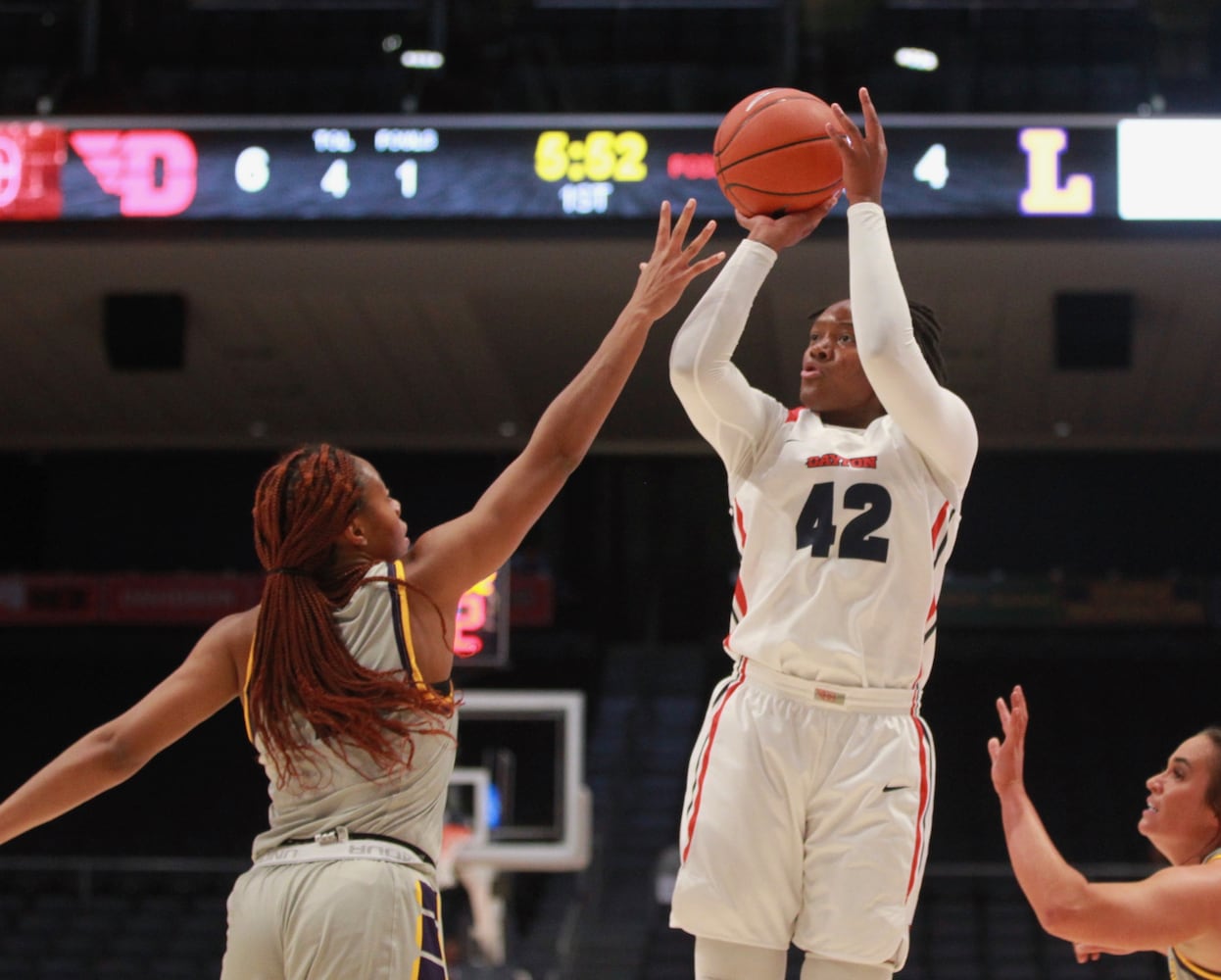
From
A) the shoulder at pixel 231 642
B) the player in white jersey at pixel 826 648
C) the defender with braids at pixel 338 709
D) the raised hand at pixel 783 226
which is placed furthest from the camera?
the raised hand at pixel 783 226

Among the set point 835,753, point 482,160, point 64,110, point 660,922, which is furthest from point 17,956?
point 835,753

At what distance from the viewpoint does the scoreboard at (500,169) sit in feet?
27.9

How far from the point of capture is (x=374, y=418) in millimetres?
14406

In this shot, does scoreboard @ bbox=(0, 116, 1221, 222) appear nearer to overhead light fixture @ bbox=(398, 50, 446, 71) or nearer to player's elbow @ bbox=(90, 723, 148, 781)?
overhead light fixture @ bbox=(398, 50, 446, 71)

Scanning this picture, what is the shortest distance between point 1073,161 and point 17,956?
29.3 feet

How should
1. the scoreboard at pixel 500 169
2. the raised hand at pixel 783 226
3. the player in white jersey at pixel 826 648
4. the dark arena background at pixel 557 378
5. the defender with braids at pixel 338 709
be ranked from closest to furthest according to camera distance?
the defender with braids at pixel 338 709 → the player in white jersey at pixel 826 648 → the raised hand at pixel 783 226 → the scoreboard at pixel 500 169 → the dark arena background at pixel 557 378

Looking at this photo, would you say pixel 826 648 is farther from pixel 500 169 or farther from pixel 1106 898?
pixel 500 169

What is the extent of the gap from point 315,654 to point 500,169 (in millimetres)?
6607

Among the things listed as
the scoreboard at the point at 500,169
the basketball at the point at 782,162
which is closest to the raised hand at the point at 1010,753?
the basketball at the point at 782,162

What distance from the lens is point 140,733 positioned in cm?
263

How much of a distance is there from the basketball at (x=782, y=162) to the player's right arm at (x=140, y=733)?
134 cm

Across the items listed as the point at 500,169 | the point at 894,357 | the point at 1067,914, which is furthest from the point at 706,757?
the point at 500,169

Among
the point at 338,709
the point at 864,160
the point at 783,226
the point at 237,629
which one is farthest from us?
the point at 783,226

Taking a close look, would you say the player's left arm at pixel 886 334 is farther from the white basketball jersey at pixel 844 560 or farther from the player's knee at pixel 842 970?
the player's knee at pixel 842 970
